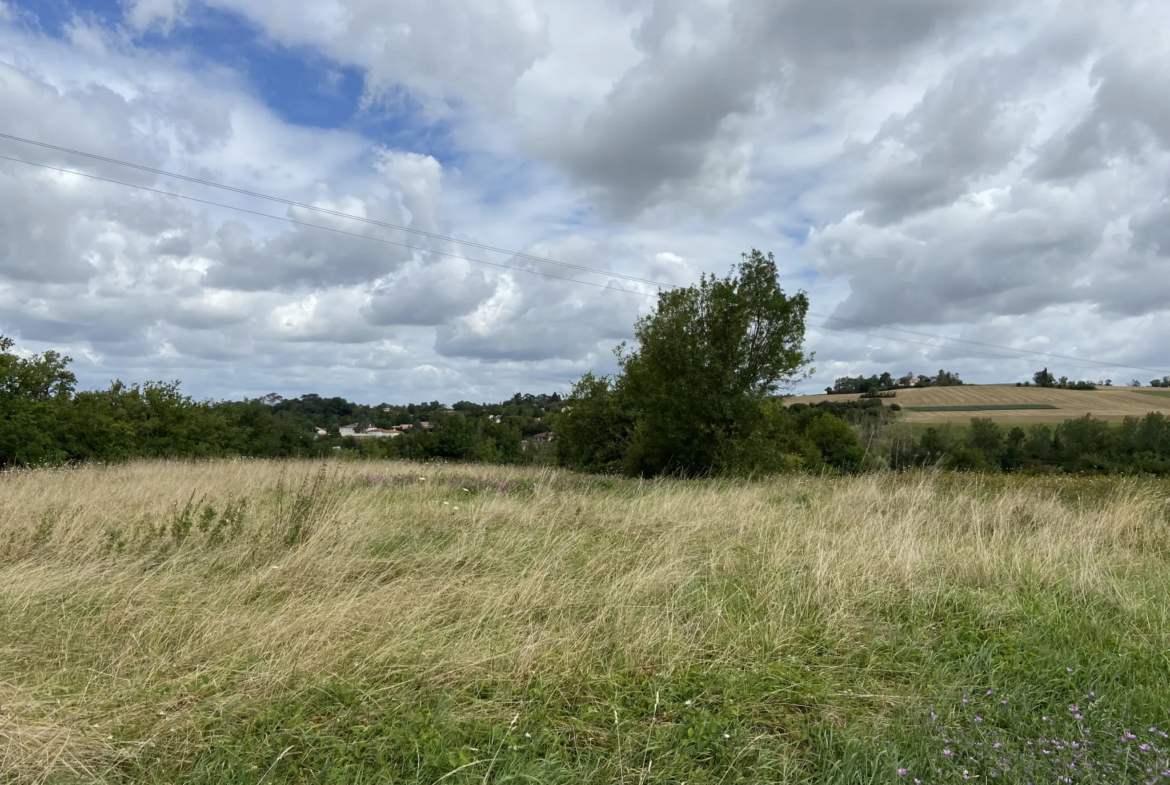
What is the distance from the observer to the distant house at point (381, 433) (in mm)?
64312

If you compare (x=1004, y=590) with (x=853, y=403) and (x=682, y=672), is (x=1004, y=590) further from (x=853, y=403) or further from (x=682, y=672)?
(x=853, y=403)

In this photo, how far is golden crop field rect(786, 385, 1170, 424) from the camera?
5984 cm

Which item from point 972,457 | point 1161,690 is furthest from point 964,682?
point 972,457

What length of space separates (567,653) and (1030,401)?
7870 cm

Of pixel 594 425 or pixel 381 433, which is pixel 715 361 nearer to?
pixel 594 425

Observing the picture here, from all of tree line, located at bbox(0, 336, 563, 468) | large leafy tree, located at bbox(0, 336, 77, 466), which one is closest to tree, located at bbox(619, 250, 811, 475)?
tree line, located at bbox(0, 336, 563, 468)

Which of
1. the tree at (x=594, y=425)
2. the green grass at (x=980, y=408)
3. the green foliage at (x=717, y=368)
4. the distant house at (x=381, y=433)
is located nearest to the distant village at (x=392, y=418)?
the distant house at (x=381, y=433)

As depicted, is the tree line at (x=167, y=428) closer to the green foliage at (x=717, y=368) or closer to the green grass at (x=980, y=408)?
the green foliage at (x=717, y=368)

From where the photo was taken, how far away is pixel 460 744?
298 centimetres

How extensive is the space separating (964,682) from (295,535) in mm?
5870

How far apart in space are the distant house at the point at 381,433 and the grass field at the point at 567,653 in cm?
5863

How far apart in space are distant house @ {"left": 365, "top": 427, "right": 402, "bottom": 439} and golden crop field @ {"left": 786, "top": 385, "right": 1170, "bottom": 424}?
4169cm

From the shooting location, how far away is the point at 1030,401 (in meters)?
67.2

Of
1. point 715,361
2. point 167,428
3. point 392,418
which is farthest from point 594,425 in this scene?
point 392,418
